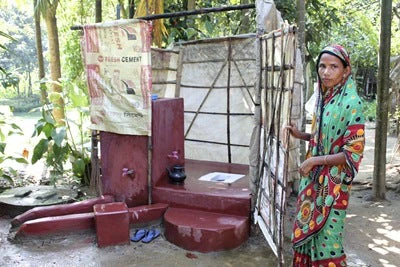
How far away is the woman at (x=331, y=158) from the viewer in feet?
7.38

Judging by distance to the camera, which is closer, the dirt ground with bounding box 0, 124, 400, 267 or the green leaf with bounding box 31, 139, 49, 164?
the dirt ground with bounding box 0, 124, 400, 267

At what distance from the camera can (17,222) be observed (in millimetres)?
4121

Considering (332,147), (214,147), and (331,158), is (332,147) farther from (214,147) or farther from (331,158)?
(214,147)

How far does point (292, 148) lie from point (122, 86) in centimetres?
205

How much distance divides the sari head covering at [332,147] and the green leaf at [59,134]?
3881mm

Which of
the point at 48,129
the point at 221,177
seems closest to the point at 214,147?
the point at 221,177

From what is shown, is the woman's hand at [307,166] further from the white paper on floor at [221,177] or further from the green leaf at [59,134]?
the green leaf at [59,134]

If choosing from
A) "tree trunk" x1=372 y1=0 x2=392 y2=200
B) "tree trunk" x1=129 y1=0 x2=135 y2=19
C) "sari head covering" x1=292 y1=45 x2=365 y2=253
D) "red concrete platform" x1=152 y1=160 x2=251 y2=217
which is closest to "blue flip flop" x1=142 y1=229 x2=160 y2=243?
"red concrete platform" x1=152 y1=160 x2=251 y2=217

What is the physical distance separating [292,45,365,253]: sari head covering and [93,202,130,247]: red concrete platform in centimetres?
190

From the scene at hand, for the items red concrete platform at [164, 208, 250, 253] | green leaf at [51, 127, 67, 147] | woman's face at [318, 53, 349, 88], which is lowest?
red concrete platform at [164, 208, 250, 253]

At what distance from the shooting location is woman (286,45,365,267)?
7.38ft

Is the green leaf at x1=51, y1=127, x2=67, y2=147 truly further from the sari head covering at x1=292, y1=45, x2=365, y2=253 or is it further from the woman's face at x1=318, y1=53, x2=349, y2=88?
the woman's face at x1=318, y1=53, x2=349, y2=88

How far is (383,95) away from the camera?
15.6 ft

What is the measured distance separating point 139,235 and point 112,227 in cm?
30
